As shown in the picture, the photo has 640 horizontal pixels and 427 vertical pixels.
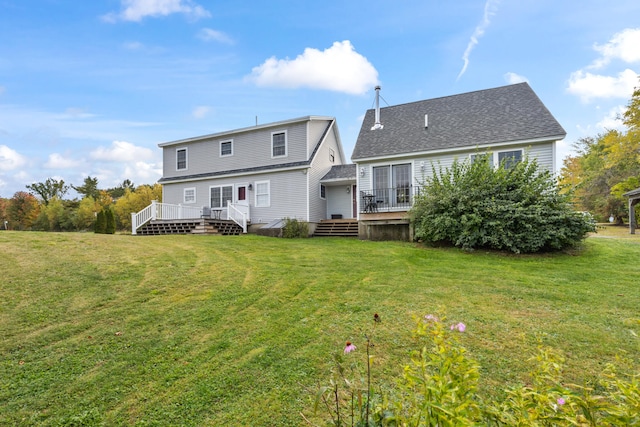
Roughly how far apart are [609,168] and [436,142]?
22389 mm

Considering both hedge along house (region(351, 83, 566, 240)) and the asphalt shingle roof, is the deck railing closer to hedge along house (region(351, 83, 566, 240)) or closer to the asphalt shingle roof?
hedge along house (region(351, 83, 566, 240))

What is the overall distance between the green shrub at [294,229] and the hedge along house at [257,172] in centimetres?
87

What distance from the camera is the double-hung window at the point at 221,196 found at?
16.4 meters

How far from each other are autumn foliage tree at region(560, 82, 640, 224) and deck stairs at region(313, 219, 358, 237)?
35.3ft

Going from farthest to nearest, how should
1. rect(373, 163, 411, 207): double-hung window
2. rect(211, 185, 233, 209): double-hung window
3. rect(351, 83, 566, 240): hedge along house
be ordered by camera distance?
1. rect(211, 185, 233, 209): double-hung window
2. rect(373, 163, 411, 207): double-hung window
3. rect(351, 83, 566, 240): hedge along house

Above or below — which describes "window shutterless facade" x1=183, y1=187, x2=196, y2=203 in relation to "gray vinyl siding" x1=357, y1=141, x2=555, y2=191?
below

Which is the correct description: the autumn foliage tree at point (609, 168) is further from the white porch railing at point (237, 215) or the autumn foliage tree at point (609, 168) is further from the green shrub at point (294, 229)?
the white porch railing at point (237, 215)

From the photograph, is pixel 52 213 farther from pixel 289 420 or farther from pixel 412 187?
pixel 289 420

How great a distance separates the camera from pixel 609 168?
80.7 feet

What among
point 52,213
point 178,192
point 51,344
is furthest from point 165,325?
point 52,213

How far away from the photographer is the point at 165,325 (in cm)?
336

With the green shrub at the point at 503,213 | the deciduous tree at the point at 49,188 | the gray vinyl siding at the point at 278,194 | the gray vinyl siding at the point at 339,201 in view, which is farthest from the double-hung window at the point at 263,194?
the deciduous tree at the point at 49,188

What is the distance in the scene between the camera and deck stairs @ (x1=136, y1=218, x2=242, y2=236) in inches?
538

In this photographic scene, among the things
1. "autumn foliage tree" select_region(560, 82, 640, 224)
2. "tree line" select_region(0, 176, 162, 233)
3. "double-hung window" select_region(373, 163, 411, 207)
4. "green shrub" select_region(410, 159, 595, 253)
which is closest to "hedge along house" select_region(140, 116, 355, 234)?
"double-hung window" select_region(373, 163, 411, 207)
